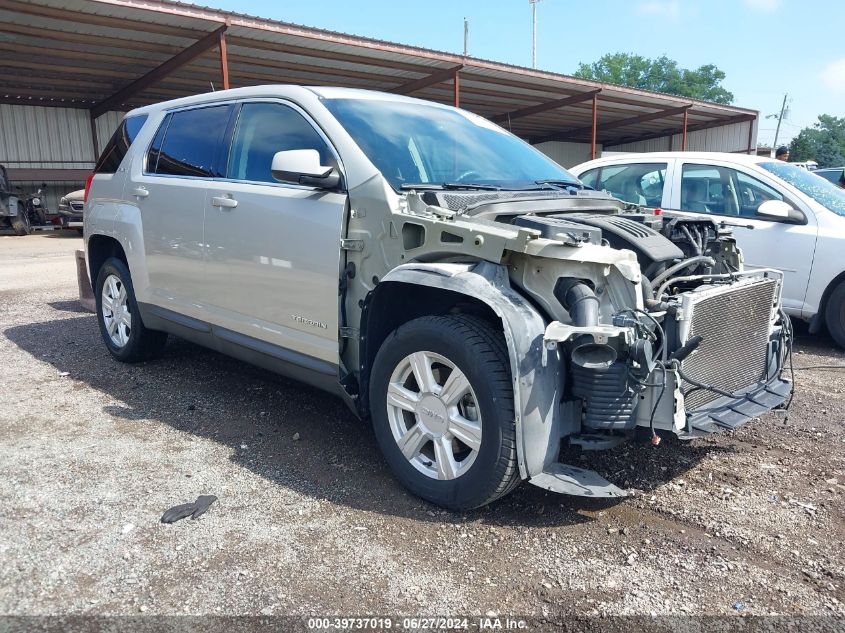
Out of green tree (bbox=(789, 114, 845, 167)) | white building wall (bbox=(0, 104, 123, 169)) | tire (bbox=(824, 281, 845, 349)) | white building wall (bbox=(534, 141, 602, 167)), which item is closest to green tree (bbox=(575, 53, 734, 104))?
green tree (bbox=(789, 114, 845, 167))

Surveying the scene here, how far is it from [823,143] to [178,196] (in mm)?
90976

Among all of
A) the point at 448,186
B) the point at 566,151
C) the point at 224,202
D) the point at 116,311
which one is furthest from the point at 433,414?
the point at 566,151

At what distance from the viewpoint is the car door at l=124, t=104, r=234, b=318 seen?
14.4 ft

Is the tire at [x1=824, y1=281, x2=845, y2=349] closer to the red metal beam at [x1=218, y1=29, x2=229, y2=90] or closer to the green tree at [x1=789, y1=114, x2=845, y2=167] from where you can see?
the red metal beam at [x1=218, y1=29, x2=229, y2=90]

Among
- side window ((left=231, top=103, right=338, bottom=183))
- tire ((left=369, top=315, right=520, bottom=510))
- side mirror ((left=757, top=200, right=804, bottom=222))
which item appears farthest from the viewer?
side mirror ((left=757, top=200, right=804, bottom=222))

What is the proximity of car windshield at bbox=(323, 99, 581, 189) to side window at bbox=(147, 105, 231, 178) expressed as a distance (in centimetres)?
102

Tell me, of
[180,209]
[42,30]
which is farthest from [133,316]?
[42,30]

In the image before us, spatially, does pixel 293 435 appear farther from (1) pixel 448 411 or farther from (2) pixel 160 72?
(2) pixel 160 72

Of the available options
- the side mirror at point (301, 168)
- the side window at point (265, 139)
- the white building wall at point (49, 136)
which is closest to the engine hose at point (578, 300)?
the side mirror at point (301, 168)

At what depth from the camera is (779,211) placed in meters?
5.74

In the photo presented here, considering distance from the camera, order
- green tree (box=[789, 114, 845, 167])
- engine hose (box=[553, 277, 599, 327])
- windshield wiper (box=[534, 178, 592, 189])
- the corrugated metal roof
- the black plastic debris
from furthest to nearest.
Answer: green tree (box=[789, 114, 845, 167])
the corrugated metal roof
windshield wiper (box=[534, 178, 592, 189])
the black plastic debris
engine hose (box=[553, 277, 599, 327])

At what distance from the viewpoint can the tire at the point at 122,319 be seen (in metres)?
5.30

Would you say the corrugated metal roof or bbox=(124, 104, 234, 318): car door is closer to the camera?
bbox=(124, 104, 234, 318): car door

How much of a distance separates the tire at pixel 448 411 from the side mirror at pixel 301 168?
889 mm
